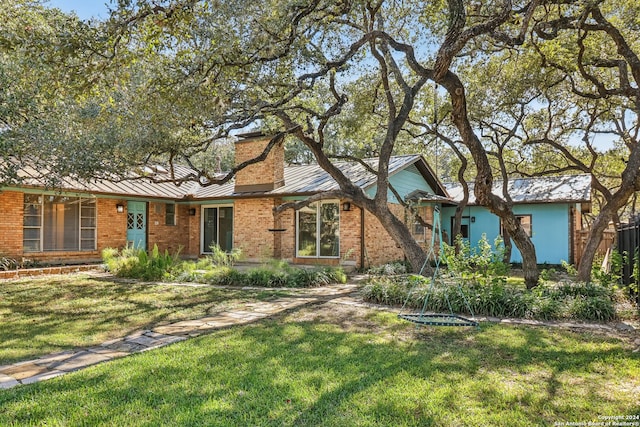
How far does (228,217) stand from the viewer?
55.0ft

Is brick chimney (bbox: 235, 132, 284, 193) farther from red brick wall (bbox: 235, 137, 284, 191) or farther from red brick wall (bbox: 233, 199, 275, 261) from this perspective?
red brick wall (bbox: 233, 199, 275, 261)

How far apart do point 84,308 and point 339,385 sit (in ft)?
18.9

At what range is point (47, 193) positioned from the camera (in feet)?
44.5

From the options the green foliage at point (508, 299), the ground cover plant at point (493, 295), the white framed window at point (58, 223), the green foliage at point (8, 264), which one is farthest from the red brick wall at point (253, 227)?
the green foliage at point (508, 299)

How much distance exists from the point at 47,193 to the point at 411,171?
12813 millimetres

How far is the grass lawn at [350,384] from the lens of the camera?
3254 mm

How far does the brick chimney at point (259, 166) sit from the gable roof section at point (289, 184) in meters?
0.40

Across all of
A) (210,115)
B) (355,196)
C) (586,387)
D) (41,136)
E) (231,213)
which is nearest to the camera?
(586,387)

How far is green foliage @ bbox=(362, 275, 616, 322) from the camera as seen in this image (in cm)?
673

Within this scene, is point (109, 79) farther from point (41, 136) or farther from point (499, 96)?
point (499, 96)

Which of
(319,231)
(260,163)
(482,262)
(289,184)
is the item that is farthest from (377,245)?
(482,262)

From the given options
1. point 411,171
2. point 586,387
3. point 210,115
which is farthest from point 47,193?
point 586,387

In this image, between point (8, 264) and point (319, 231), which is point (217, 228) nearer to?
point (319, 231)

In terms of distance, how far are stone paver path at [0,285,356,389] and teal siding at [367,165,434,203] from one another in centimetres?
737
